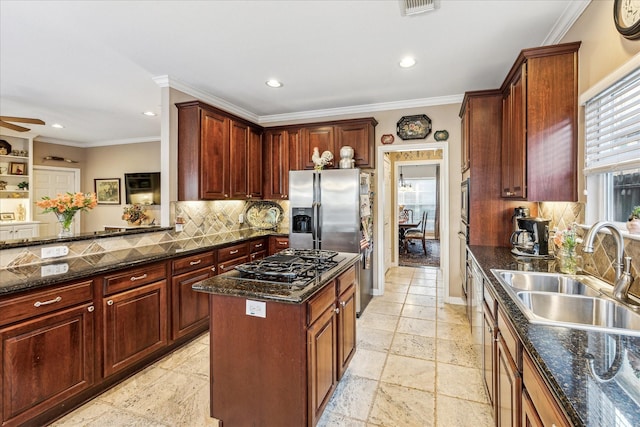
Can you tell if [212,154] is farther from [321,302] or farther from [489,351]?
[489,351]

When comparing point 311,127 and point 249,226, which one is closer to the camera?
point 311,127

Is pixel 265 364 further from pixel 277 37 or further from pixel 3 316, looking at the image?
pixel 277 37

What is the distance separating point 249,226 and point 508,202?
360 centimetres

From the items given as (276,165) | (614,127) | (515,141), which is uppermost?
(276,165)

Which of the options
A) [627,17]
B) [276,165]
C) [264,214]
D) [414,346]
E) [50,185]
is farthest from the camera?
[50,185]

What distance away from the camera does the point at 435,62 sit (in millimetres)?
2926

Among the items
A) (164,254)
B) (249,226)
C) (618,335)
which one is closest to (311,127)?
(249,226)

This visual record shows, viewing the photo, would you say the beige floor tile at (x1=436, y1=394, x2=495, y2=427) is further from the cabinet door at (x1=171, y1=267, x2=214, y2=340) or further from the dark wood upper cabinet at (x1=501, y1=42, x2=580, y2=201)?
the cabinet door at (x1=171, y1=267, x2=214, y2=340)

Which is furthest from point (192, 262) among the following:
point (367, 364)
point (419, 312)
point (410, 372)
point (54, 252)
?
point (419, 312)

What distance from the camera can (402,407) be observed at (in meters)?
2.06

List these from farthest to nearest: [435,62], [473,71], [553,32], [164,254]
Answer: [473,71]
[435,62]
[164,254]
[553,32]

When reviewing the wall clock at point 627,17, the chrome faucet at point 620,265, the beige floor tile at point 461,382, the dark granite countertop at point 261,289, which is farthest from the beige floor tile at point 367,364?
the wall clock at point 627,17

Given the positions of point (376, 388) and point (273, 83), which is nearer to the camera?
point (376, 388)

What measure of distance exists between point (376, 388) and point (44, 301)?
227cm
